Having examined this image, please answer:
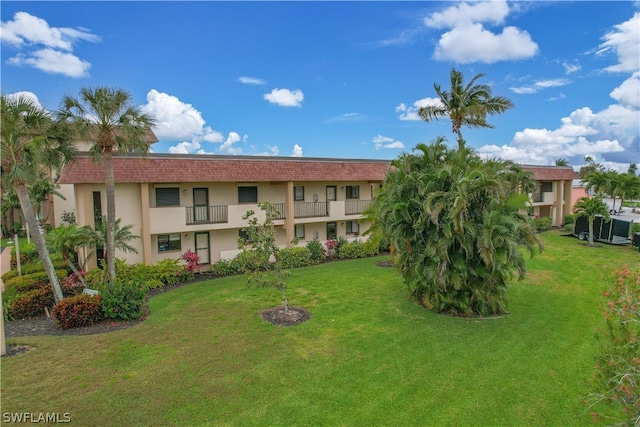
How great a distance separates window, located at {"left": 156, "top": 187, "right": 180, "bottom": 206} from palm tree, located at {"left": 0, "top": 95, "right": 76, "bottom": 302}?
6.57 meters

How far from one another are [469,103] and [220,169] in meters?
15.7

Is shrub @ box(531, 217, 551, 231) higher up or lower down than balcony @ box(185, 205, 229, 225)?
lower down

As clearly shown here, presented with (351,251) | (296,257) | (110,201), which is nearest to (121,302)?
(110,201)

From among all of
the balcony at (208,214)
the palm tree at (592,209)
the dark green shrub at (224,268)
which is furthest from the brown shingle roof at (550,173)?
the dark green shrub at (224,268)

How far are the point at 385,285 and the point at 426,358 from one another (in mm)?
7332

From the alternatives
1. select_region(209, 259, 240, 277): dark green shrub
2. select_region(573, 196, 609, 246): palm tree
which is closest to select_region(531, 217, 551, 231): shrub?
select_region(573, 196, 609, 246): palm tree

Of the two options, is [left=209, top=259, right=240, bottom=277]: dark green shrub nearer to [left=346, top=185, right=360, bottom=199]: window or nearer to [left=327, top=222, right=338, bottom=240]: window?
[left=327, top=222, right=338, bottom=240]: window

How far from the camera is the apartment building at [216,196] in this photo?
17719 millimetres

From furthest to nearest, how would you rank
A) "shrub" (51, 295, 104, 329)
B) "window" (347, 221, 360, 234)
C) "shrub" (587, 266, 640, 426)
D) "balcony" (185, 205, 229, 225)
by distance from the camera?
"window" (347, 221, 360, 234) < "balcony" (185, 205, 229, 225) < "shrub" (51, 295, 104, 329) < "shrub" (587, 266, 640, 426)

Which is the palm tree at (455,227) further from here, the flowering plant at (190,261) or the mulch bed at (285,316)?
the flowering plant at (190,261)

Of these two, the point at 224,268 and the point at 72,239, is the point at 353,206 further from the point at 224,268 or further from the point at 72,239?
the point at 72,239

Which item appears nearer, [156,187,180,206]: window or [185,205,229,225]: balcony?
[156,187,180,206]: window

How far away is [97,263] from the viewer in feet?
59.1

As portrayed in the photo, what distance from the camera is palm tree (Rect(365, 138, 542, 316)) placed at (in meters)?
11.5
